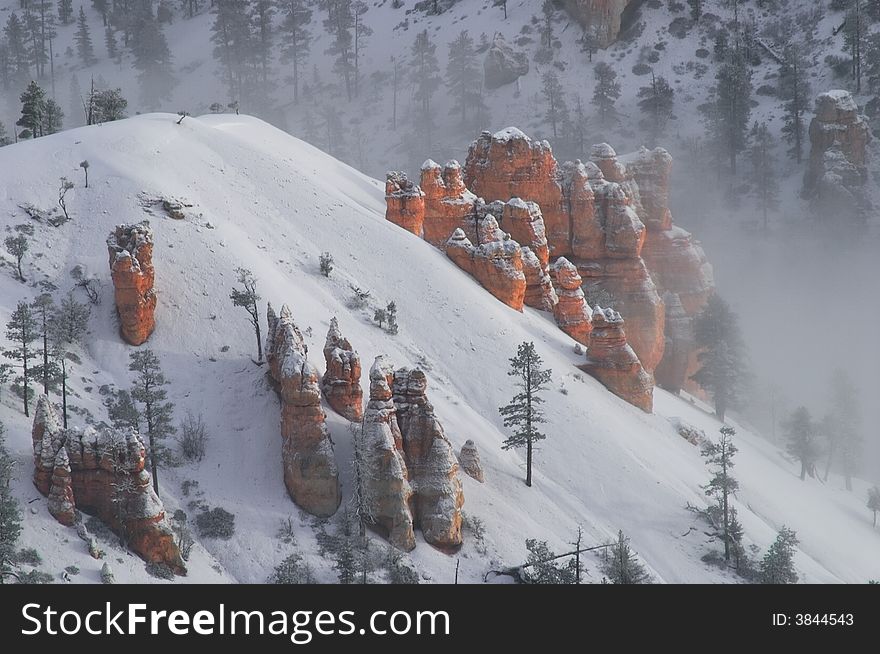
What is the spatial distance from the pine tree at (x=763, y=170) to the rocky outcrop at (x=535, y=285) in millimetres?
54497

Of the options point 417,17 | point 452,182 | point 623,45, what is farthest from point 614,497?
point 417,17

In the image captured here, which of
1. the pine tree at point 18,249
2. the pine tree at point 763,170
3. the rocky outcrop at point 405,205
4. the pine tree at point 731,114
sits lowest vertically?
the pine tree at point 18,249

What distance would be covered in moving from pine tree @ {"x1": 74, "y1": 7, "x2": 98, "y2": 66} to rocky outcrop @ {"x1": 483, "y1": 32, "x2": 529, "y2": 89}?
3107 inches

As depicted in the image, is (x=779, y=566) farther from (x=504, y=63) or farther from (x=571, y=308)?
(x=504, y=63)

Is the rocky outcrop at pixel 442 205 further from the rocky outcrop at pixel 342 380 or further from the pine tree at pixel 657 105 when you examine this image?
the pine tree at pixel 657 105

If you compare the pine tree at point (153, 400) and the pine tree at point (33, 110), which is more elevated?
the pine tree at point (33, 110)

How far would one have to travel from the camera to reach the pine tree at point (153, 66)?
154 meters

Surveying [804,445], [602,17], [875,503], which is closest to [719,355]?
[804,445]

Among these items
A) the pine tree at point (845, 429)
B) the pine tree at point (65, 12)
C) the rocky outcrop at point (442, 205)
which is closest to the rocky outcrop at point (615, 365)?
the rocky outcrop at point (442, 205)

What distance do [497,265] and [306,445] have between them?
1160 inches

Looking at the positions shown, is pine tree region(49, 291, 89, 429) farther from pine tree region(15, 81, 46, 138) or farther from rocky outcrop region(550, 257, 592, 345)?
→ pine tree region(15, 81, 46, 138)

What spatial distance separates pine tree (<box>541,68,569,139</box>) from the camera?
429 feet

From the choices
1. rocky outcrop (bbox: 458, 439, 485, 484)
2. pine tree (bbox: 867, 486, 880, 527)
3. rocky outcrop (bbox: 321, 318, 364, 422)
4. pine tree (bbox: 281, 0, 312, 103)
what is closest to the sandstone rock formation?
pine tree (bbox: 867, 486, 880, 527)

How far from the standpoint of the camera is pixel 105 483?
37344 millimetres
